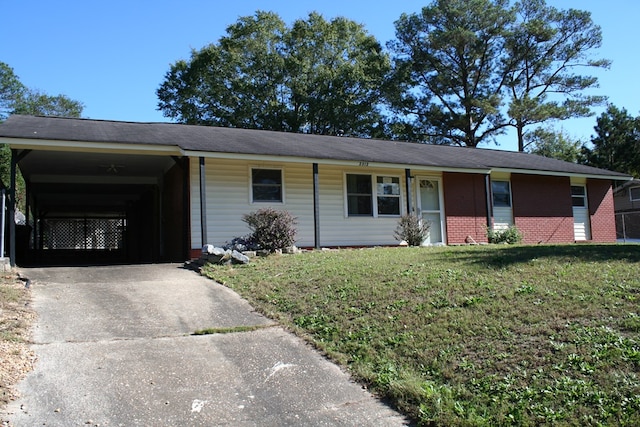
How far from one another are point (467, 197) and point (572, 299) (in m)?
12.3

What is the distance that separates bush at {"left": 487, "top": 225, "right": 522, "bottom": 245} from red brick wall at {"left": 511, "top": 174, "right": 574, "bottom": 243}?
5.44 ft

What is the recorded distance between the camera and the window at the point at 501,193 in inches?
753

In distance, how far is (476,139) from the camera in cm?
4031

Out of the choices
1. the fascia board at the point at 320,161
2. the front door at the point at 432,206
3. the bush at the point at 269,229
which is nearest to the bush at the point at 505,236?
the front door at the point at 432,206

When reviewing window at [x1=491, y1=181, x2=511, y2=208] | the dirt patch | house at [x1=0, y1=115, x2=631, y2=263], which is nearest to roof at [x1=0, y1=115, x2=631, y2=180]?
house at [x1=0, y1=115, x2=631, y2=263]

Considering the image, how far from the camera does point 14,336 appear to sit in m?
6.22

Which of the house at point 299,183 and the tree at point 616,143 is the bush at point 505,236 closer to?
the house at point 299,183

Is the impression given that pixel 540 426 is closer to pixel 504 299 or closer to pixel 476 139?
pixel 504 299

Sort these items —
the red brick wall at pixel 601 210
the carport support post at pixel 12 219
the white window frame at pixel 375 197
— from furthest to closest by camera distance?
the red brick wall at pixel 601 210 → the white window frame at pixel 375 197 → the carport support post at pixel 12 219

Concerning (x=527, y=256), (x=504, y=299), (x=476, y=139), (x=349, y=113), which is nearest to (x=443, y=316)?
(x=504, y=299)

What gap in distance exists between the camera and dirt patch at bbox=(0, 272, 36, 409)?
500cm

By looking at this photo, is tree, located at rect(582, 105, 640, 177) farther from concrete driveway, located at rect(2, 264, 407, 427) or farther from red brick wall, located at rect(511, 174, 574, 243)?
concrete driveway, located at rect(2, 264, 407, 427)

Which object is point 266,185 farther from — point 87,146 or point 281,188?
point 87,146

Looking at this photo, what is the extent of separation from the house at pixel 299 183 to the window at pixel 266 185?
0.03 m
